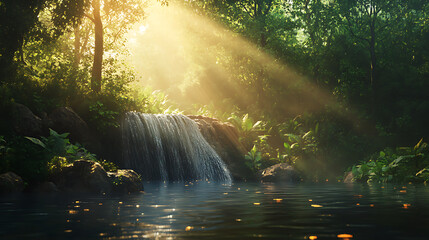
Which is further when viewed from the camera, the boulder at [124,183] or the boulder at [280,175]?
the boulder at [280,175]

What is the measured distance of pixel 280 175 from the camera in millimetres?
21672

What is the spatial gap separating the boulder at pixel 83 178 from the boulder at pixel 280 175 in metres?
10.6

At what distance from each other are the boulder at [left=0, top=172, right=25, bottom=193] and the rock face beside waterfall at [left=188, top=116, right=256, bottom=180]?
41.3ft

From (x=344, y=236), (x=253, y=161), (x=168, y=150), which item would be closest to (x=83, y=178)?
(x=344, y=236)

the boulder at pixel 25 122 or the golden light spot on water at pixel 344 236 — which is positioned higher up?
the boulder at pixel 25 122

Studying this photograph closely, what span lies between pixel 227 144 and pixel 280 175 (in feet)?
16.1

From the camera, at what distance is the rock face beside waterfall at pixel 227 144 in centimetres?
2380

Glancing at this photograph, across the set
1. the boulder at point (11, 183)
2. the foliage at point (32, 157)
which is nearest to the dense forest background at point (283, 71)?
the foliage at point (32, 157)

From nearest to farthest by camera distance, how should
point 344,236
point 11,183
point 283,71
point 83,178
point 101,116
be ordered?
point 344,236
point 11,183
point 83,178
point 101,116
point 283,71

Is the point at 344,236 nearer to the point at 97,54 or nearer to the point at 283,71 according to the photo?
the point at 97,54

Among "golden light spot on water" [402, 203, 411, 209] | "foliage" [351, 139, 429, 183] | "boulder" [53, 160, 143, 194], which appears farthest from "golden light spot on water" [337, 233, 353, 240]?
"foliage" [351, 139, 429, 183]

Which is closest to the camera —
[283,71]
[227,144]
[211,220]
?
[211,220]

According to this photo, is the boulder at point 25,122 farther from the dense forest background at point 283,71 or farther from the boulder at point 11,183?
the boulder at point 11,183

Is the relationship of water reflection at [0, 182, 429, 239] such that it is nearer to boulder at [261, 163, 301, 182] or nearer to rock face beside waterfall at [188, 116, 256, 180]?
boulder at [261, 163, 301, 182]
